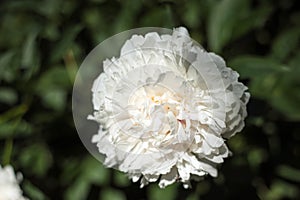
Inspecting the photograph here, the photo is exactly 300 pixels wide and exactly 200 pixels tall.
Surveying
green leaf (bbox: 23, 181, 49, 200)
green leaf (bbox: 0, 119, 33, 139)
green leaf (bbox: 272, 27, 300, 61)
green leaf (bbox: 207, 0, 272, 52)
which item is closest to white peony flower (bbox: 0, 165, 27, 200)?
green leaf (bbox: 23, 181, 49, 200)

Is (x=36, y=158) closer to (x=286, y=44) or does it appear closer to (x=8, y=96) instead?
(x=8, y=96)

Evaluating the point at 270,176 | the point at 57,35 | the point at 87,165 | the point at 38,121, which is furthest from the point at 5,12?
the point at 270,176

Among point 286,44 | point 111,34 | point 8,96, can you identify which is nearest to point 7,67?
point 8,96

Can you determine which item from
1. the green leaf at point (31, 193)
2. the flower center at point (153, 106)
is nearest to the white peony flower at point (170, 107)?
the flower center at point (153, 106)

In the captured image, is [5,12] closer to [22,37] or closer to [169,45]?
[22,37]

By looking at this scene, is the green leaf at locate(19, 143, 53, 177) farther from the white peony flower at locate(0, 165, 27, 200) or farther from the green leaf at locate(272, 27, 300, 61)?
the green leaf at locate(272, 27, 300, 61)

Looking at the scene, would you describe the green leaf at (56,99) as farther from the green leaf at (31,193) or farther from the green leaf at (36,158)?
the green leaf at (31,193)
